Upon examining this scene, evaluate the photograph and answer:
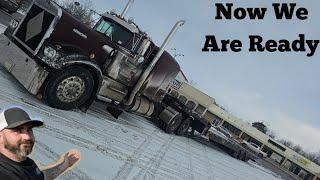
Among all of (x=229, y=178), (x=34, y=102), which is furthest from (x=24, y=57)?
(x=229, y=178)

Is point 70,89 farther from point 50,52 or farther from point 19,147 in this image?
point 19,147

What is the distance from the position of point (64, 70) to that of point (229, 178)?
5.65 metres

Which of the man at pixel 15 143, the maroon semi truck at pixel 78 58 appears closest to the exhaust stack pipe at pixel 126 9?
the maroon semi truck at pixel 78 58

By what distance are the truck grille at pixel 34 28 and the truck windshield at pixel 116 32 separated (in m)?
2.01

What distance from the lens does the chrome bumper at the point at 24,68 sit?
28.5 ft

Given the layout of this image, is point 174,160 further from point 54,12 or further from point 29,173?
point 29,173

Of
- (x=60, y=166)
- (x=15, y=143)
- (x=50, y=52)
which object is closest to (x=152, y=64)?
(x=50, y=52)

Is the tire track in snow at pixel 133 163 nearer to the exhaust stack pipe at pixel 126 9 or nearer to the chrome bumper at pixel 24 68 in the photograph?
the chrome bumper at pixel 24 68

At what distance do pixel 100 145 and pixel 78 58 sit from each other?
2037mm

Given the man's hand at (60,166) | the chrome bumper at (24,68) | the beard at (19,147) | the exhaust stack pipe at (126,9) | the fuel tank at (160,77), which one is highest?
the exhaust stack pipe at (126,9)

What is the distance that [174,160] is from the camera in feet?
34.6

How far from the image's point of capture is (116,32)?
426 inches

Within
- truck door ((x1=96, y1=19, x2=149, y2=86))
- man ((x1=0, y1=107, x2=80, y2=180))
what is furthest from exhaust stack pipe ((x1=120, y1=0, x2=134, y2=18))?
man ((x1=0, y1=107, x2=80, y2=180))

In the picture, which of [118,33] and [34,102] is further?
[118,33]
